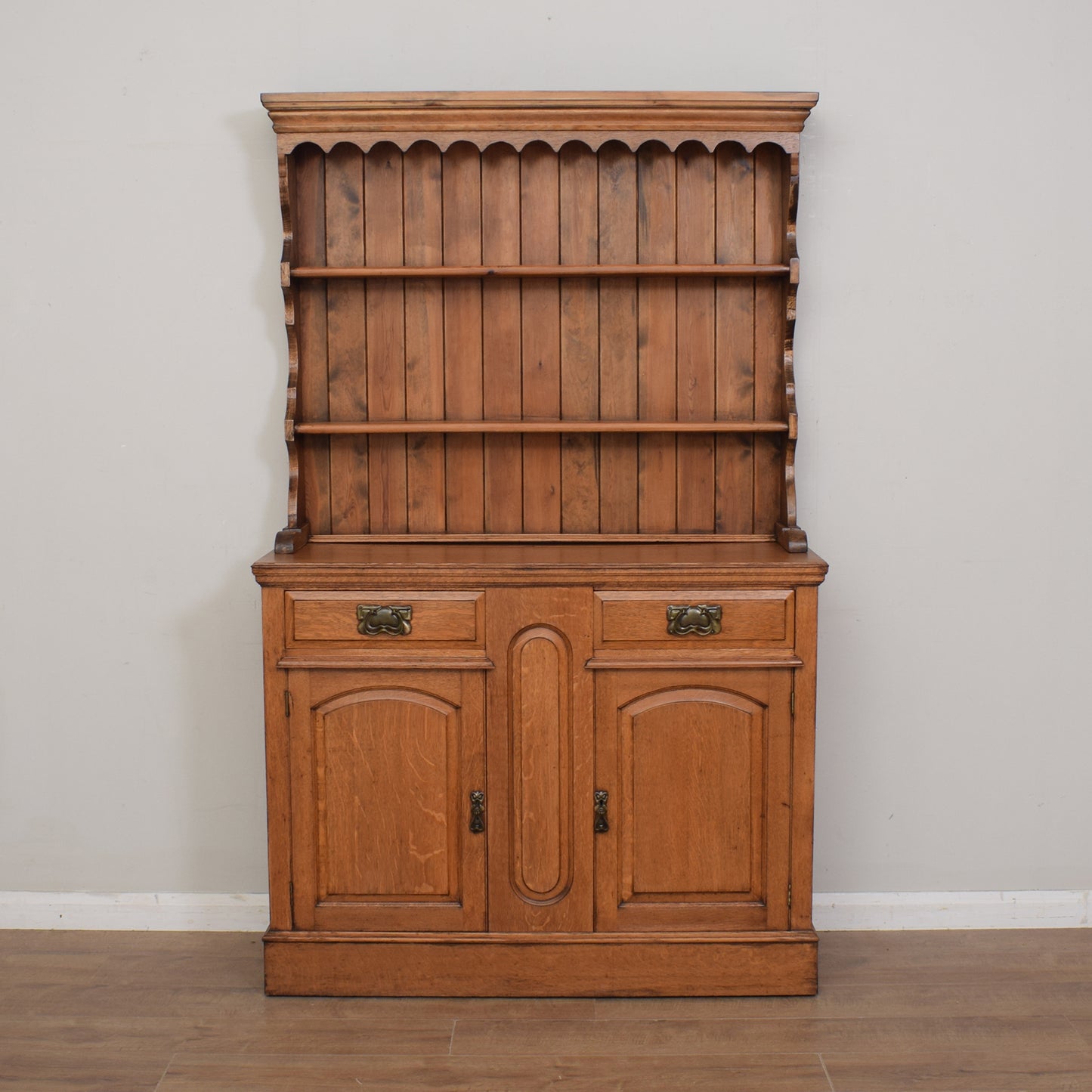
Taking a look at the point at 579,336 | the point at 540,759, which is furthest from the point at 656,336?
the point at 540,759

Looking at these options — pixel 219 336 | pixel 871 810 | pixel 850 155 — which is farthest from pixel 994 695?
pixel 219 336

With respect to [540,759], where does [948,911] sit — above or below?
below

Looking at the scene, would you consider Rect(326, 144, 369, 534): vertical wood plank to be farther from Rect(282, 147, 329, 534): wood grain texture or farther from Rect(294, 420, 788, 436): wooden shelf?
Rect(294, 420, 788, 436): wooden shelf

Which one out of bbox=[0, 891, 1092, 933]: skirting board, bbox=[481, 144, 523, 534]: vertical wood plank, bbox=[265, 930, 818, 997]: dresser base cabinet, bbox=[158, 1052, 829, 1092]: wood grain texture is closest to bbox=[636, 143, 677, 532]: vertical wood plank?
bbox=[481, 144, 523, 534]: vertical wood plank

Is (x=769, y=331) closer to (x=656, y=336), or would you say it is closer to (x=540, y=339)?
(x=656, y=336)

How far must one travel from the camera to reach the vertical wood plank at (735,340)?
281 cm

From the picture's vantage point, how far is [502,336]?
286 cm

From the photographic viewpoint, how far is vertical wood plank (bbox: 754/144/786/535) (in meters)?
2.81

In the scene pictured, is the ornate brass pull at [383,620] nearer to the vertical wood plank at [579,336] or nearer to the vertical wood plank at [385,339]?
the vertical wood plank at [385,339]

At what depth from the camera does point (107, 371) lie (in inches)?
114

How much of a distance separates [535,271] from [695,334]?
1.54 ft

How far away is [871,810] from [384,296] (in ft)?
6.34

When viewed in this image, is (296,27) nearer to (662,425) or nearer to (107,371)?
(107,371)

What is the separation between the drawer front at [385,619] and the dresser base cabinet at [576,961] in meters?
0.72
